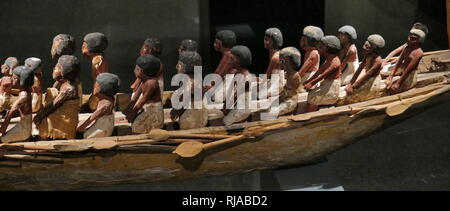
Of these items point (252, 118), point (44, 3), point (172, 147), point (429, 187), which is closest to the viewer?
point (172, 147)

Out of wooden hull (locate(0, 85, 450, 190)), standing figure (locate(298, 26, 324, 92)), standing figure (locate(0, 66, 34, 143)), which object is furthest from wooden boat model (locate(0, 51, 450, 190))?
standing figure (locate(298, 26, 324, 92))

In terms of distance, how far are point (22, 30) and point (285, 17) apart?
2.05 m

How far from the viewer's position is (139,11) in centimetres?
445

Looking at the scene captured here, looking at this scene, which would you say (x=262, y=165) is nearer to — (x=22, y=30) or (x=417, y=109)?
(x=417, y=109)

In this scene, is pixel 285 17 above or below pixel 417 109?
above

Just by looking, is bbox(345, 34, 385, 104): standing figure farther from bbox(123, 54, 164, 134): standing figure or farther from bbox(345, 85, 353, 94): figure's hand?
bbox(123, 54, 164, 134): standing figure

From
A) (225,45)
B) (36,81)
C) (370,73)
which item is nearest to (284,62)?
(225,45)

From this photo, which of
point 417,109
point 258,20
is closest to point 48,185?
point 258,20

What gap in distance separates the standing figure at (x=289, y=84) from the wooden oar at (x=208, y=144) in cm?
15

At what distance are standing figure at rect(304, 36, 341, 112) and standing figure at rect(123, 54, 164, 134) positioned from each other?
1.01 m

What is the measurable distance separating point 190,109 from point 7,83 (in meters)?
1.28

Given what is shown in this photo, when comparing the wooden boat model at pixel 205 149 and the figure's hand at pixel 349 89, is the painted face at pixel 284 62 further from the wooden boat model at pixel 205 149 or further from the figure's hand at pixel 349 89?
the figure's hand at pixel 349 89

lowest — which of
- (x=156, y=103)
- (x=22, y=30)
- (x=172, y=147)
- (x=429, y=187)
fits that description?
(x=429, y=187)

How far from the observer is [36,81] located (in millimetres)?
3658
